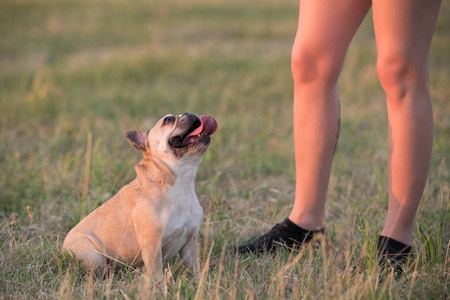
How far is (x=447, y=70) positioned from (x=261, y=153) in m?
5.22

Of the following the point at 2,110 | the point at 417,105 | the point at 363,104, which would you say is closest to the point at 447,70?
the point at 363,104

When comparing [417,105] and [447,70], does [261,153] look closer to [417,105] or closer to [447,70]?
[417,105]

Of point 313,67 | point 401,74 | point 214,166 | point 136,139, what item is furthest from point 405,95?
point 214,166

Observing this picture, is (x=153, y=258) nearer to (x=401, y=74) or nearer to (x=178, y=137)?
(x=178, y=137)

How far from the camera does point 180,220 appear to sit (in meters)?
2.46

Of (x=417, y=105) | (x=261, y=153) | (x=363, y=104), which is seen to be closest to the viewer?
(x=417, y=105)

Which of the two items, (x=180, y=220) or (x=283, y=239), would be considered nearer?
(x=180, y=220)

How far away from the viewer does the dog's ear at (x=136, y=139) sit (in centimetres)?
266

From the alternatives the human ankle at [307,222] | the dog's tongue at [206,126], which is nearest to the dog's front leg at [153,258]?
the dog's tongue at [206,126]

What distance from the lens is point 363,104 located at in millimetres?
6535

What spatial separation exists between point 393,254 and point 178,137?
4.36 ft

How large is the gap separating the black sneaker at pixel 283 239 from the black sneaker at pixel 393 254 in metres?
0.44

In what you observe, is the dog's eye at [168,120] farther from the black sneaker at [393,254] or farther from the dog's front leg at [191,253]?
the black sneaker at [393,254]

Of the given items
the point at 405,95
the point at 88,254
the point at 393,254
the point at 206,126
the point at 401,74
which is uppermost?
the point at 401,74
